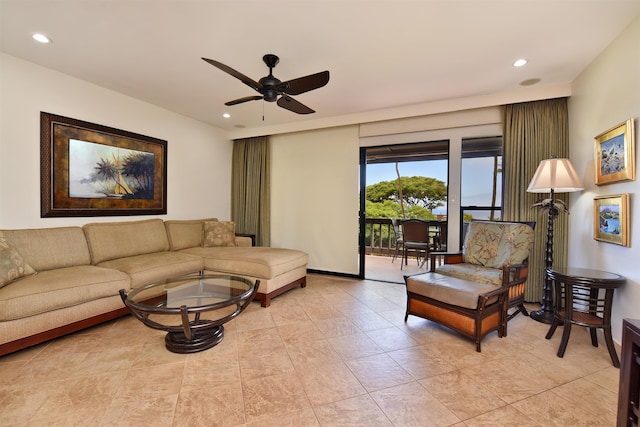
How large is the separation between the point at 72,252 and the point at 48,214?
0.51 m

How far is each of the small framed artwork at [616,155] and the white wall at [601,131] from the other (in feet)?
0.16

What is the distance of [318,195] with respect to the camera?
A: 15.5ft

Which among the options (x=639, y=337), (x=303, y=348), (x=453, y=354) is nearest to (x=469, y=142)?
(x=453, y=354)

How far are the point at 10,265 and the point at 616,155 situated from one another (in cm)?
500

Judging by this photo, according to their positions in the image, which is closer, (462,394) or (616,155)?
(462,394)

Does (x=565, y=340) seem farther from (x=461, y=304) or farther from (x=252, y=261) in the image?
(x=252, y=261)

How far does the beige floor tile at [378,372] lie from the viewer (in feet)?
5.83

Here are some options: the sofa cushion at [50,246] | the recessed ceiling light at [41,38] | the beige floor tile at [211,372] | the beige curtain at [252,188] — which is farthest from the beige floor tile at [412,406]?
the recessed ceiling light at [41,38]

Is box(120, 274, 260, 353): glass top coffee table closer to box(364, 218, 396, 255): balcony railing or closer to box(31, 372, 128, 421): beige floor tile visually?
box(31, 372, 128, 421): beige floor tile

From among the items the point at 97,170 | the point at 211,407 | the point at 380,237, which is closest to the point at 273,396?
the point at 211,407

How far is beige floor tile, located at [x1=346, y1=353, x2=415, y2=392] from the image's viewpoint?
1.78 metres

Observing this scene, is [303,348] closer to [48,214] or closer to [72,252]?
[72,252]

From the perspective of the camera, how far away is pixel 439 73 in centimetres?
289

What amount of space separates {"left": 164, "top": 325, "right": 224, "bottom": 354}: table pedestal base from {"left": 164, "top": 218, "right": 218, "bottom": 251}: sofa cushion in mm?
1924
